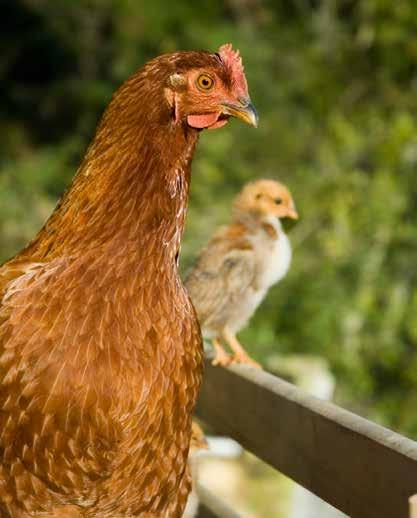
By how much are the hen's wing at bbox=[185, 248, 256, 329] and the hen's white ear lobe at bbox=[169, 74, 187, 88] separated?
1803 mm

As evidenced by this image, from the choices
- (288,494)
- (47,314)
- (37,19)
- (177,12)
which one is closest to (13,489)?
(47,314)

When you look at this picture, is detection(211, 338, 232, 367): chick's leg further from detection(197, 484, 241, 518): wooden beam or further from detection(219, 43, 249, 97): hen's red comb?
detection(219, 43, 249, 97): hen's red comb

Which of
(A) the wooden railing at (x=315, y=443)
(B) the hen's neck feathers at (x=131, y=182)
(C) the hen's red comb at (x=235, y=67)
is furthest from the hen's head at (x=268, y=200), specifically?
(B) the hen's neck feathers at (x=131, y=182)

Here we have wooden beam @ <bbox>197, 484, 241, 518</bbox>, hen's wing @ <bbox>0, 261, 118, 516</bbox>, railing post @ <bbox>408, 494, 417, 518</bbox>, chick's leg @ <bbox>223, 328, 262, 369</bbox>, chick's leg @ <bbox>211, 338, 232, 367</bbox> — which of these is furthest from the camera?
chick's leg @ <bbox>223, 328, 262, 369</bbox>

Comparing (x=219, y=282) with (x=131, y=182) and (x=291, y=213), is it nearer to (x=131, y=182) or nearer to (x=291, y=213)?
(x=291, y=213)

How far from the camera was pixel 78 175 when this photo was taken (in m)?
2.61

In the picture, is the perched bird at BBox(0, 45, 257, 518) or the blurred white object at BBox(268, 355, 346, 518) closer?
the perched bird at BBox(0, 45, 257, 518)

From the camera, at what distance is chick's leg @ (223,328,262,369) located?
3765 mm

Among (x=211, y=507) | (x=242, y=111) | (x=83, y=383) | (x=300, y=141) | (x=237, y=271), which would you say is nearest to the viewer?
(x=83, y=383)

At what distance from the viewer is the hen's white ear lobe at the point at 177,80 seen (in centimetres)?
255

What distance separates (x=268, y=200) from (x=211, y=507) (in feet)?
6.48

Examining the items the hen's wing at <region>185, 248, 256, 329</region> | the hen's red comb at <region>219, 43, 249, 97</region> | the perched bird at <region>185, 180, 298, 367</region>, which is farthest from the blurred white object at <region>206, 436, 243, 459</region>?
the hen's red comb at <region>219, 43, 249, 97</region>

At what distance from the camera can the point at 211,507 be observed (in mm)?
3432

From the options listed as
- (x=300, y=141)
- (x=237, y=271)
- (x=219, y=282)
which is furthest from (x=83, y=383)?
(x=300, y=141)
